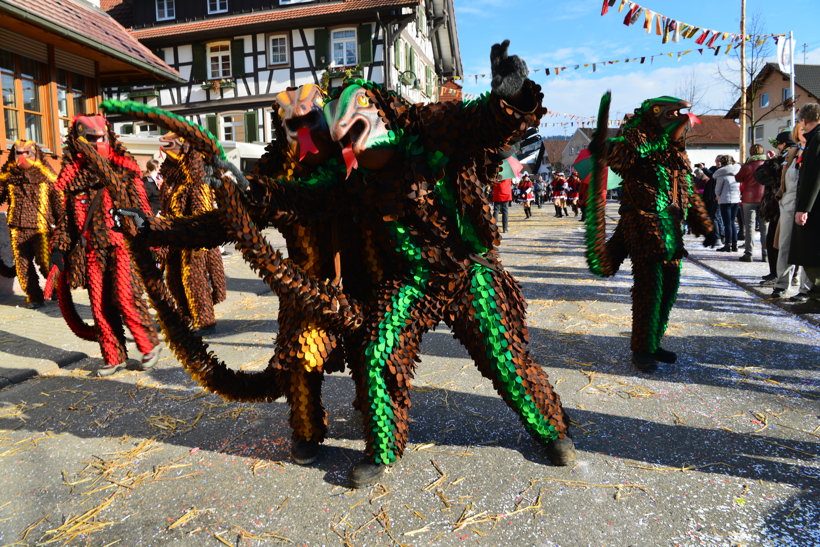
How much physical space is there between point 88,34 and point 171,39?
52.1 feet

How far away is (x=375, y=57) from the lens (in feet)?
72.8

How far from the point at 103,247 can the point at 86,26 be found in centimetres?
791

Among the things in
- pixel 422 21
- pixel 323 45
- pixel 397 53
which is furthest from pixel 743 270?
pixel 422 21

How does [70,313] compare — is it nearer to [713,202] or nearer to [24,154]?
[24,154]

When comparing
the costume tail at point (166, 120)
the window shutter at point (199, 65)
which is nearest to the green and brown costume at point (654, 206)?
the costume tail at point (166, 120)

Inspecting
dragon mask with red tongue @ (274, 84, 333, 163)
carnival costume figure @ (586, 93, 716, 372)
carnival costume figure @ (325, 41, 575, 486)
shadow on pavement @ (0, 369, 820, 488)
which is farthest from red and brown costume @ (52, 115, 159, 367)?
carnival costume figure @ (586, 93, 716, 372)

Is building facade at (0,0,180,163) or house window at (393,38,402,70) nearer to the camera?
building facade at (0,0,180,163)

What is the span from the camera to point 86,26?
10195 mm

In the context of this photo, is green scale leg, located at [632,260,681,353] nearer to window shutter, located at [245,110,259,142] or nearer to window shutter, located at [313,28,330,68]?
window shutter, located at [313,28,330,68]

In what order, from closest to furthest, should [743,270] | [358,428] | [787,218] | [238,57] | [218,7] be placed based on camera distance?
[358,428]
[787,218]
[743,270]
[238,57]
[218,7]

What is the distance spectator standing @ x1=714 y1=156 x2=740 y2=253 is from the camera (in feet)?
34.4

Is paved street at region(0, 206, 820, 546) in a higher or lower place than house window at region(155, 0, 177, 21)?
lower

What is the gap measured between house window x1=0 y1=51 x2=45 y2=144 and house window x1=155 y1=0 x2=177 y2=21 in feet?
57.3

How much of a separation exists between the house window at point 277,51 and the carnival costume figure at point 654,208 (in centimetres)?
2146
